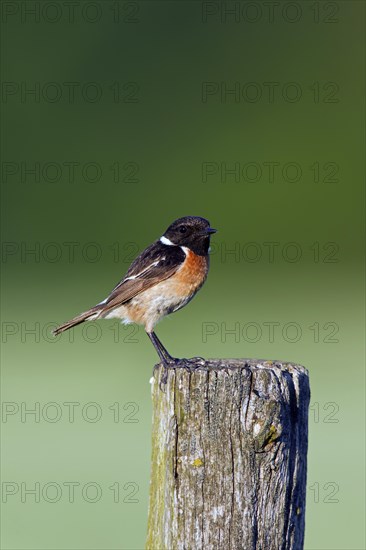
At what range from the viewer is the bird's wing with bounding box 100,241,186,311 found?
5785 millimetres

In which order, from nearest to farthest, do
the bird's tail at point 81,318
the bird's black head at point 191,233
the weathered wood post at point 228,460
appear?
the weathered wood post at point 228,460, the bird's tail at point 81,318, the bird's black head at point 191,233

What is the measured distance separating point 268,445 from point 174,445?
0.33m

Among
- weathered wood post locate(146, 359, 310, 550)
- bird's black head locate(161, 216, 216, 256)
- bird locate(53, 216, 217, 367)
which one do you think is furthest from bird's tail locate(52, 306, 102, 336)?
weathered wood post locate(146, 359, 310, 550)

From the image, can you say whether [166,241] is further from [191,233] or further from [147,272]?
[147,272]

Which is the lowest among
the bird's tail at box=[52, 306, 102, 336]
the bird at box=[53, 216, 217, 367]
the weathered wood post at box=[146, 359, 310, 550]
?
the weathered wood post at box=[146, 359, 310, 550]

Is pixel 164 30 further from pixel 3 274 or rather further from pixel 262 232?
pixel 3 274

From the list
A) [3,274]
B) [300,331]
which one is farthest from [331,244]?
[3,274]

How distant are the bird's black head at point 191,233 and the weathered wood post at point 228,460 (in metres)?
2.46

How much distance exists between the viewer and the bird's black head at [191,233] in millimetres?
5902

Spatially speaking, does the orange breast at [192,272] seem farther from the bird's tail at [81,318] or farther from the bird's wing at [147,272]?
the bird's tail at [81,318]

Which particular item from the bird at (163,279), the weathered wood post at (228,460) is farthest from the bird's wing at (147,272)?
the weathered wood post at (228,460)

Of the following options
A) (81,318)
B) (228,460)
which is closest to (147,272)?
(81,318)

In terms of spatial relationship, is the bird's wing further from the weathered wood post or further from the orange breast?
the weathered wood post

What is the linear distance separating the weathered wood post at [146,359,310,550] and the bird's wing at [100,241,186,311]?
231cm
